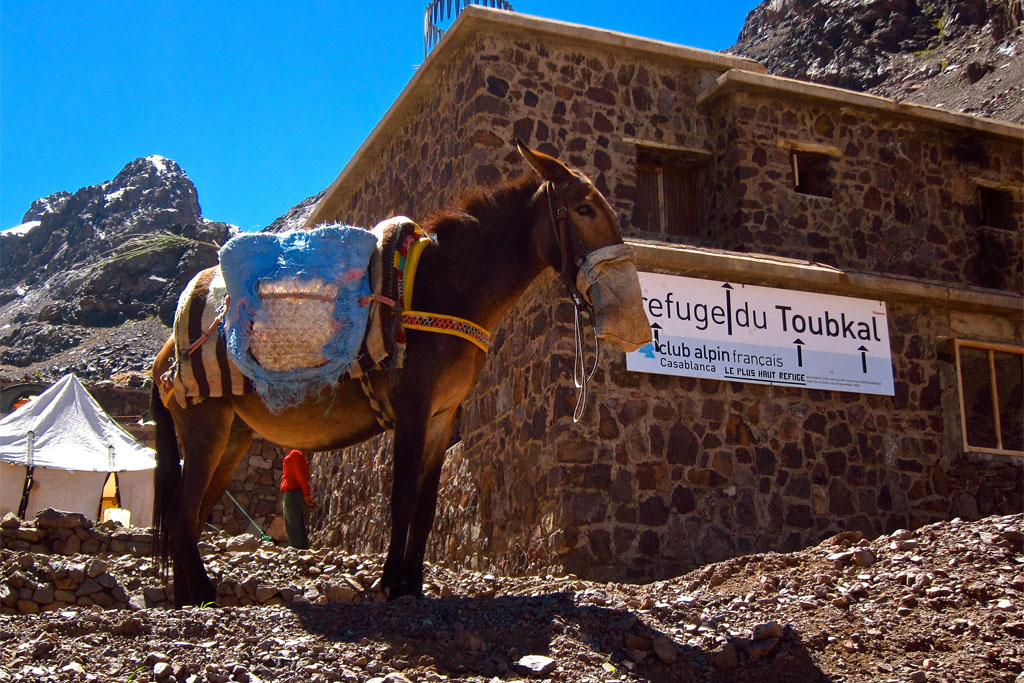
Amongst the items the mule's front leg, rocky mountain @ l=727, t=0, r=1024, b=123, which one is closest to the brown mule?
the mule's front leg

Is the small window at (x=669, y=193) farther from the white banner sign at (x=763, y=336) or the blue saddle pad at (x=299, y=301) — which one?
the blue saddle pad at (x=299, y=301)

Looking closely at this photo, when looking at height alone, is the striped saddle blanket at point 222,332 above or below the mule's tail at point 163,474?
above

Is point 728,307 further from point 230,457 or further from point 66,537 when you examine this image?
point 66,537

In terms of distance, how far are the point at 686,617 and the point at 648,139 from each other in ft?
25.4

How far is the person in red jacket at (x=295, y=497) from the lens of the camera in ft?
40.5

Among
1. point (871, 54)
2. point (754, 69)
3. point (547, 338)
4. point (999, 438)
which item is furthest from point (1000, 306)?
point (871, 54)

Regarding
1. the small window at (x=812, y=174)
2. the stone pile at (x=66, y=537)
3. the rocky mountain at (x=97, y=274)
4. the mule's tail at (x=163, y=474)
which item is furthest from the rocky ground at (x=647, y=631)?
the rocky mountain at (x=97, y=274)

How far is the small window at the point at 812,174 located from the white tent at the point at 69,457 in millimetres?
9395

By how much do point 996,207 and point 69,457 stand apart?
13245 millimetres

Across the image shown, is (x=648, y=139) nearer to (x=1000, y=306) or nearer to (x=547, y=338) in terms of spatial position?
(x=547, y=338)

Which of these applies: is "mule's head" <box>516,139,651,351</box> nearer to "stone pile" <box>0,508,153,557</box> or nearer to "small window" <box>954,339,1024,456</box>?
"stone pile" <box>0,508,153,557</box>

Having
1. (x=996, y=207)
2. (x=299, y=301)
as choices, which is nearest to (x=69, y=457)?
(x=299, y=301)

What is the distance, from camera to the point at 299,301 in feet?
21.3

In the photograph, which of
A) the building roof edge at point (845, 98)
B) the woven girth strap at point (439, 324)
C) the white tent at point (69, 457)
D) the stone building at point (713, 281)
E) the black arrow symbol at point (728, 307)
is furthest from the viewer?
the white tent at point (69, 457)
